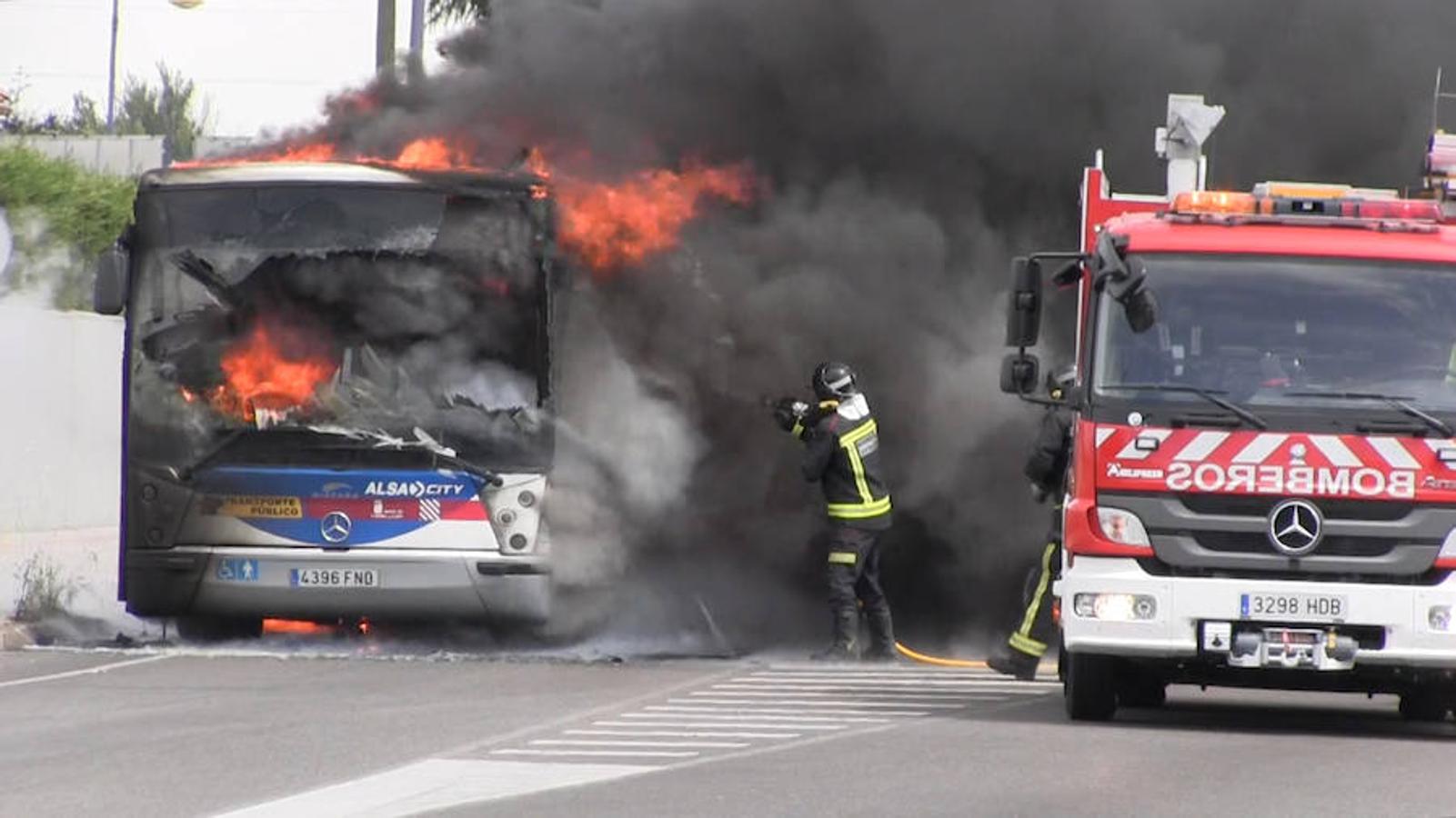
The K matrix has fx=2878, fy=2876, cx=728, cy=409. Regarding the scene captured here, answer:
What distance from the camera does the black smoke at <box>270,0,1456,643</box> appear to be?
59.7 feet

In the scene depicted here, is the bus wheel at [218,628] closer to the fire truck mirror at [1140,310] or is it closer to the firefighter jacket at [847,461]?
the firefighter jacket at [847,461]

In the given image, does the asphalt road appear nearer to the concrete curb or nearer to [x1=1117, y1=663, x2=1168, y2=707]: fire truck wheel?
[x1=1117, y1=663, x2=1168, y2=707]: fire truck wheel

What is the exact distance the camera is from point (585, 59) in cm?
1919

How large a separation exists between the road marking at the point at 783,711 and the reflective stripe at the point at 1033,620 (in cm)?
158

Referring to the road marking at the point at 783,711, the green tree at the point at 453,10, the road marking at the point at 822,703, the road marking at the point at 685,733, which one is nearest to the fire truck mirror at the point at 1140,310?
the road marking at the point at 783,711

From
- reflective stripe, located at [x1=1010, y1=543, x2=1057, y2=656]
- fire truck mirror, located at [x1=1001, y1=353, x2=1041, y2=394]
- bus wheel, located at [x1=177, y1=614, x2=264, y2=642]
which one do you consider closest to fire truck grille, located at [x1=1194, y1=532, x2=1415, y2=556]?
fire truck mirror, located at [x1=1001, y1=353, x2=1041, y2=394]

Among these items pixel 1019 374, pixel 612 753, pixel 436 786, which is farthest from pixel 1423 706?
pixel 436 786

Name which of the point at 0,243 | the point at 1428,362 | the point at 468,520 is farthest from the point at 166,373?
the point at 0,243

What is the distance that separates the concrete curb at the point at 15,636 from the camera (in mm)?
17344

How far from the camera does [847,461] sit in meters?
16.8

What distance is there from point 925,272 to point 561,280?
3.13m

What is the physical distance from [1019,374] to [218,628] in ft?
18.7

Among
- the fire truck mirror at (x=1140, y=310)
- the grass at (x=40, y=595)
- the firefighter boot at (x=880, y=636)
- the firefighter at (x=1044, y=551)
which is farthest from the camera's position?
the grass at (x=40, y=595)

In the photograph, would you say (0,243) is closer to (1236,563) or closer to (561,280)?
(561,280)
